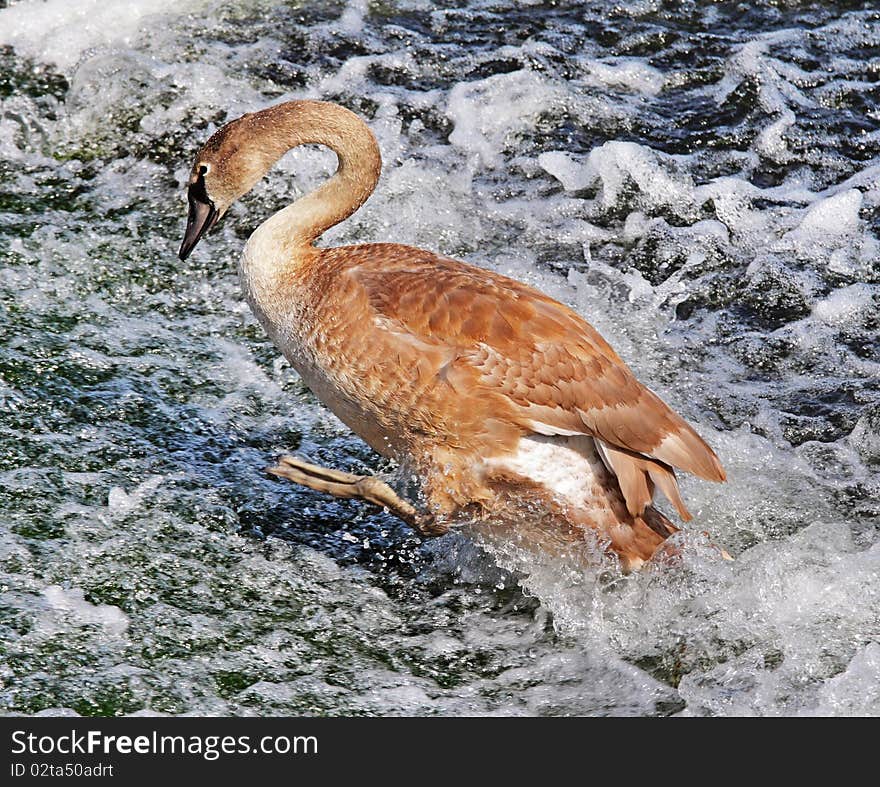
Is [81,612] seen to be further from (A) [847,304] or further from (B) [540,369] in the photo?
(A) [847,304]

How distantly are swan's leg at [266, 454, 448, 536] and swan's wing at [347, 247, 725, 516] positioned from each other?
1.91 feet

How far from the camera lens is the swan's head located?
16.9 feet

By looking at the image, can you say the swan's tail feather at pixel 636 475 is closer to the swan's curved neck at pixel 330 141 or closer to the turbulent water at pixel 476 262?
the turbulent water at pixel 476 262

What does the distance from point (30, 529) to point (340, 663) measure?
1329mm

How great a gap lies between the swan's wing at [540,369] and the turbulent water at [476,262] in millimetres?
479

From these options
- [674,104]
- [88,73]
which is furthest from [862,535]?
[88,73]

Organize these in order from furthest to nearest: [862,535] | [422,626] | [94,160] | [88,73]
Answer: [88,73] < [94,160] < [862,535] < [422,626]

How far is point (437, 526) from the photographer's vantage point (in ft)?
16.4

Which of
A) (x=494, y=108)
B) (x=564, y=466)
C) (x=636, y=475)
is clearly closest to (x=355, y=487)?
(x=564, y=466)

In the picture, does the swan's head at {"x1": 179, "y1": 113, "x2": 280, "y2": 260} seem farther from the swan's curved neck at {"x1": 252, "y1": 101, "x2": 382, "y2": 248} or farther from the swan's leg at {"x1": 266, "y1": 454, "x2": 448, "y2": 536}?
the swan's leg at {"x1": 266, "y1": 454, "x2": 448, "y2": 536}

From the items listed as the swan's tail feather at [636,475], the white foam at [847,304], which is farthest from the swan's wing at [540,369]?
the white foam at [847,304]

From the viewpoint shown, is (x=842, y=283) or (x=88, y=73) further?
(x=88, y=73)

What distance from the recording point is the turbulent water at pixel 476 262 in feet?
15.4

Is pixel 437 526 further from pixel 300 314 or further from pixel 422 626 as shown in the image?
pixel 300 314
